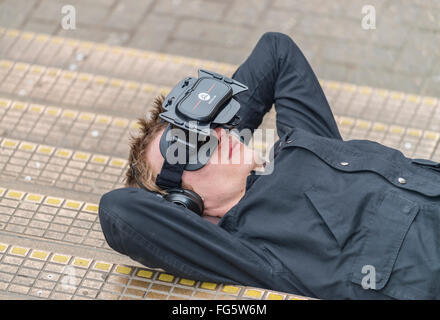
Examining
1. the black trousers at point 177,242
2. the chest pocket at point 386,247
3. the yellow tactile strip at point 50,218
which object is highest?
the chest pocket at point 386,247

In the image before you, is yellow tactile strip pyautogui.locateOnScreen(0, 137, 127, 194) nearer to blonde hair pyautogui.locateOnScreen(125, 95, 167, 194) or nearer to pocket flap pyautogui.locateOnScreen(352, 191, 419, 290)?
blonde hair pyautogui.locateOnScreen(125, 95, 167, 194)

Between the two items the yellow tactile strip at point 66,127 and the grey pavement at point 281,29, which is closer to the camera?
the yellow tactile strip at point 66,127

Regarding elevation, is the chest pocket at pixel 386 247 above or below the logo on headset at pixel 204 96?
below

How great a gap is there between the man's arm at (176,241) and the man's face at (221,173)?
1.07ft

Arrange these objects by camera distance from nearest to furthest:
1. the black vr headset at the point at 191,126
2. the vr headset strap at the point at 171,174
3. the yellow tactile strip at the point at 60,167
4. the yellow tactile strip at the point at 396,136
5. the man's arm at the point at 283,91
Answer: the black vr headset at the point at 191,126
the vr headset strap at the point at 171,174
the man's arm at the point at 283,91
the yellow tactile strip at the point at 60,167
the yellow tactile strip at the point at 396,136

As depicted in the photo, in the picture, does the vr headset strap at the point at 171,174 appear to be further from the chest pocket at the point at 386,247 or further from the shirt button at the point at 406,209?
the shirt button at the point at 406,209

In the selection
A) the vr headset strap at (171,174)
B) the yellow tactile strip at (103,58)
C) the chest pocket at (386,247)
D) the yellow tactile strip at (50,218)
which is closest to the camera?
the chest pocket at (386,247)

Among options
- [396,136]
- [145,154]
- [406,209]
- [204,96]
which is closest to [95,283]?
[145,154]

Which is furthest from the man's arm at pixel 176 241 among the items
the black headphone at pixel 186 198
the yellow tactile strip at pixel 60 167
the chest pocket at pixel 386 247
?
the yellow tactile strip at pixel 60 167

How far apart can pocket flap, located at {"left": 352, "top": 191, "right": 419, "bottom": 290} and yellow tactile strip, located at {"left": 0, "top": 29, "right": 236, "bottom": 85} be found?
246 cm

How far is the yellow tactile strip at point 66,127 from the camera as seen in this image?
4332mm

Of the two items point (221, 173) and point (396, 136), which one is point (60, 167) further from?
point (396, 136)

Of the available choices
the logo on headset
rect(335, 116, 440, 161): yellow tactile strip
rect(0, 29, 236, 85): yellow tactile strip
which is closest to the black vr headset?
the logo on headset
